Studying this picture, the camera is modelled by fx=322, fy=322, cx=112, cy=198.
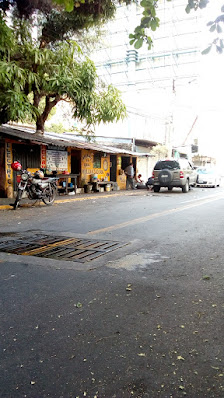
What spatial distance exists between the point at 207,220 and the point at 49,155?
1091 centimetres

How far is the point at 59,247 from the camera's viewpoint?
18.0 ft

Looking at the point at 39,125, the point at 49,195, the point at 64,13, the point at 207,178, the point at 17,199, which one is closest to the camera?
the point at 17,199

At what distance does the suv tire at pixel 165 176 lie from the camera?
18.6 meters

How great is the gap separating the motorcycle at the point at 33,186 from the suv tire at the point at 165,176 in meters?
8.01

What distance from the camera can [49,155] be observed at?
56.3ft

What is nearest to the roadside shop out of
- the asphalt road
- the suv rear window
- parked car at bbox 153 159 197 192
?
the suv rear window

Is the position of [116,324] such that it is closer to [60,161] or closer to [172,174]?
[60,161]

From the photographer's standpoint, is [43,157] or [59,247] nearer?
[59,247]

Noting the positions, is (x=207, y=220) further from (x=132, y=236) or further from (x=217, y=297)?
(x=217, y=297)

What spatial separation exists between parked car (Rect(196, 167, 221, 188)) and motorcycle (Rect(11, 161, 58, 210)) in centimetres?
1758

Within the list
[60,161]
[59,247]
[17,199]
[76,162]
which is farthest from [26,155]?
[59,247]

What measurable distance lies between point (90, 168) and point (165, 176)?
4984mm

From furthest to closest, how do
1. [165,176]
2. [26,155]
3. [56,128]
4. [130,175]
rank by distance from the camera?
[56,128] → [130,175] → [165,176] → [26,155]

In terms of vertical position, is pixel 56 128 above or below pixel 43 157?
above
